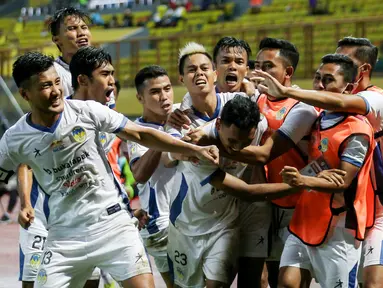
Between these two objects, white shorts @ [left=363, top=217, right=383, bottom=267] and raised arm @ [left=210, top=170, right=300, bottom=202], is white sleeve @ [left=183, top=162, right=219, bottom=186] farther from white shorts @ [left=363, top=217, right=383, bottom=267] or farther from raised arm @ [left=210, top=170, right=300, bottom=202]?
white shorts @ [left=363, top=217, right=383, bottom=267]

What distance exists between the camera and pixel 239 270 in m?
6.59

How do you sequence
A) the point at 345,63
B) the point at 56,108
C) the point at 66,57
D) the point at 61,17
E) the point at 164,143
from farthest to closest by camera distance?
1. the point at 61,17
2. the point at 66,57
3. the point at 345,63
4. the point at 56,108
5. the point at 164,143

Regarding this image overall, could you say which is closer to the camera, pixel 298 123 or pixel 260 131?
pixel 298 123

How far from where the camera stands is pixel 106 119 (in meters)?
5.78

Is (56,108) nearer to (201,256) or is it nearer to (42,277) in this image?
(42,277)

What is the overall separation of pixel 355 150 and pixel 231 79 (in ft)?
5.03

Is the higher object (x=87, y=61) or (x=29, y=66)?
(x=29, y=66)

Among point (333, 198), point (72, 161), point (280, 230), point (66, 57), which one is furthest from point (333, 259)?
point (66, 57)

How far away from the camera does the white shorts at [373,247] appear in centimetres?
625

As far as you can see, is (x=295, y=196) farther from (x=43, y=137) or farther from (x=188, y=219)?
(x=43, y=137)

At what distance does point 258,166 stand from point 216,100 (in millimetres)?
584

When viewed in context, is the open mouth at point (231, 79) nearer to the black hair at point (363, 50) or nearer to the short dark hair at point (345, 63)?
the black hair at point (363, 50)

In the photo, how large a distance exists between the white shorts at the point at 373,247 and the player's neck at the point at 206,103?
1.45m

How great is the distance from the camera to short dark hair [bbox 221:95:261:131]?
18.6 ft
